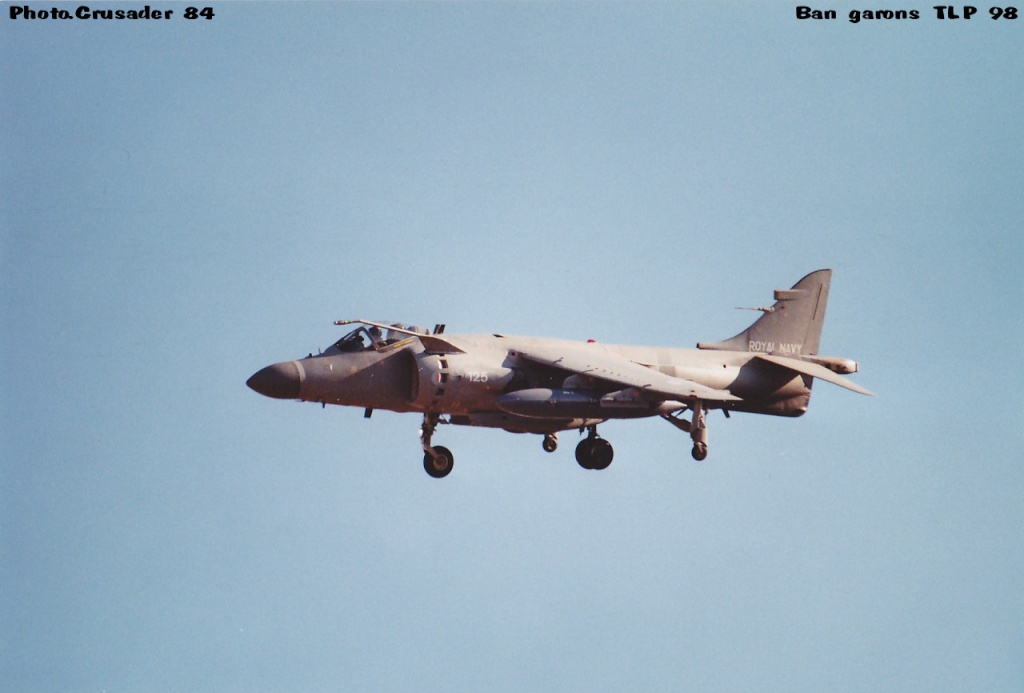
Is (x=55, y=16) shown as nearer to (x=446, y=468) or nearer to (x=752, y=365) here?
(x=446, y=468)

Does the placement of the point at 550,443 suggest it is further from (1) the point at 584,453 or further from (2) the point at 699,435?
(2) the point at 699,435

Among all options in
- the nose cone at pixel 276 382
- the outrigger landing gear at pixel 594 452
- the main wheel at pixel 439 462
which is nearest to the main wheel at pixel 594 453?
the outrigger landing gear at pixel 594 452

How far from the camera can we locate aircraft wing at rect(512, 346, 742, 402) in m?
22.3

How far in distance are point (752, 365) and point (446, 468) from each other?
5.47m

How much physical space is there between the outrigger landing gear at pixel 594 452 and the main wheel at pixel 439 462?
218 centimetres

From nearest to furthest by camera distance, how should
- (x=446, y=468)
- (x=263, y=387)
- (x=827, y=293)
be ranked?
(x=263, y=387) → (x=446, y=468) → (x=827, y=293)

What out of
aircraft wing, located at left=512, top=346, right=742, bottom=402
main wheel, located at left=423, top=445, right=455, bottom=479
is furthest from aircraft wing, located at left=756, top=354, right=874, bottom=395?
main wheel, located at left=423, top=445, right=455, bottom=479

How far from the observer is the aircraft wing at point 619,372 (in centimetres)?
2234

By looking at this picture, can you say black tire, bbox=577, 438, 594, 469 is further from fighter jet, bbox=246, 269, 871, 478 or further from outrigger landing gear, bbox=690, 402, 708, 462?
outrigger landing gear, bbox=690, 402, 708, 462

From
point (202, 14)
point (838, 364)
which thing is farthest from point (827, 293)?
point (202, 14)

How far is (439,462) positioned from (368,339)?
2.22m

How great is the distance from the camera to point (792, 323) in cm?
2683

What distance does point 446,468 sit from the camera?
23.7m

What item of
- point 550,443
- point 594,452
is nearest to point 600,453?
point 594,452
